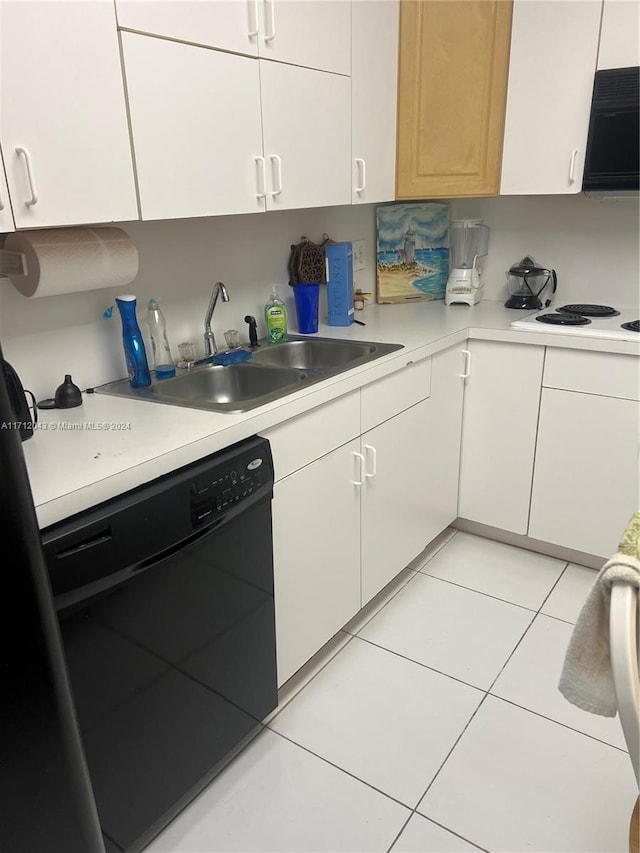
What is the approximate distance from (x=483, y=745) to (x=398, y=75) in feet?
7.16

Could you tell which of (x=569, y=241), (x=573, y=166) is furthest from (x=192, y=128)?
(x=569, y=241)

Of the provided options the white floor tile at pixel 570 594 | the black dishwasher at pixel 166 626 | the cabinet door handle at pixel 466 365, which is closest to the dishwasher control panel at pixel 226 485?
the black dishwasher at pixel 166 626

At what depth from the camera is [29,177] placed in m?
1.17

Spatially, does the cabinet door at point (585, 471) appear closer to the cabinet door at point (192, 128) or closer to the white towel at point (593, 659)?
the cabinet door at point (192, 128)

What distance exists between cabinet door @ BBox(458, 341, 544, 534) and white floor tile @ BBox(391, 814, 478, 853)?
1.24 m

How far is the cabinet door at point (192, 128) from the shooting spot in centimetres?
136

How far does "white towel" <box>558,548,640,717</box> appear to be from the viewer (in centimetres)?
75

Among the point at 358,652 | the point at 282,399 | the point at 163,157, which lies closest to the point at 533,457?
the point at 358,652

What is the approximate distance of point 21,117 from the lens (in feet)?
3.76

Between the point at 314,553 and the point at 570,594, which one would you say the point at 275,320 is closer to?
the point at 314,553

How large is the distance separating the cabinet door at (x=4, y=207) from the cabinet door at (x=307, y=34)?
0.83 metres

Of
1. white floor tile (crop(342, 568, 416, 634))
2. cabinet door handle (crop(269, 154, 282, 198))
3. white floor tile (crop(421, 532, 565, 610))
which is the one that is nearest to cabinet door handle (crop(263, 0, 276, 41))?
cabinet door handle (crop(269, 154, 282, 198))

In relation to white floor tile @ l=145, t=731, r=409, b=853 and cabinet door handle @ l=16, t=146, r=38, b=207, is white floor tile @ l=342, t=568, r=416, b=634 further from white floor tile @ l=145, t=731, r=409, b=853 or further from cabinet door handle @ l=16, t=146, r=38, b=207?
cabinet door handle @ l=16, t=146, r=38, b=207

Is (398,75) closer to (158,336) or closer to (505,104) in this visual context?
(505,104)
